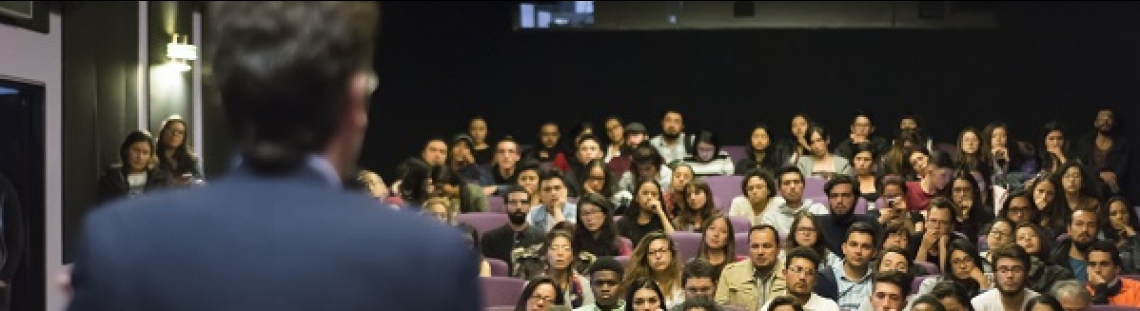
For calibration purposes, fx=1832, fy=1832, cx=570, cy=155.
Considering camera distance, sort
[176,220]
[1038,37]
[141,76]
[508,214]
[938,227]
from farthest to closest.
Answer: [1038,37]
[141,76]
[508,214]
[938,227]
[176,220]

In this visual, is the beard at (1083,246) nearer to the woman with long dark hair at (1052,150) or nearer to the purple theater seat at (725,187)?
the purple theater seat at (725,187)

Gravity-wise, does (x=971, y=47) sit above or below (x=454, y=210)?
above

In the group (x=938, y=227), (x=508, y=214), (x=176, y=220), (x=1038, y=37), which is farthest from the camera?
(x=1038, y=37)

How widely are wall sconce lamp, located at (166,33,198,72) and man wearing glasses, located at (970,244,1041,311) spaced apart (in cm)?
469

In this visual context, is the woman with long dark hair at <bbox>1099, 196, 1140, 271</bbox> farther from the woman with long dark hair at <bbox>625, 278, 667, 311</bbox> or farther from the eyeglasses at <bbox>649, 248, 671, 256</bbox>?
the woman with long dark hair at <bbox>625, 278, 667, 311</bbox>

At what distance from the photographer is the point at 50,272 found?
26.6 ft

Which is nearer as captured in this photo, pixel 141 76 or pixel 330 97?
pixel 330 97

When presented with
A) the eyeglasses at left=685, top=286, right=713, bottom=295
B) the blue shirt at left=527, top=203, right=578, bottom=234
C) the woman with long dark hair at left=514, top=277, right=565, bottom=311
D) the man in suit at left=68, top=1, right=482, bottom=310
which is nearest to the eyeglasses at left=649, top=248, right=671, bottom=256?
the eyeglasses at left=685, top=286, right=713, bottom=295

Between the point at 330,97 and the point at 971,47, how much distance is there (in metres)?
12.1

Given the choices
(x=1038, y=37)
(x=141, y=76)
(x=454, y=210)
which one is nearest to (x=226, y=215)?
(x=454, y=210)

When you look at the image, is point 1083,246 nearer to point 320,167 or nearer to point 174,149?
point 174,149

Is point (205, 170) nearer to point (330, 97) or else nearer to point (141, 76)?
point (141, 76)

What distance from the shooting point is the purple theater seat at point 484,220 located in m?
8.59

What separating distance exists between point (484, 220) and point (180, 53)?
2.09 metres
